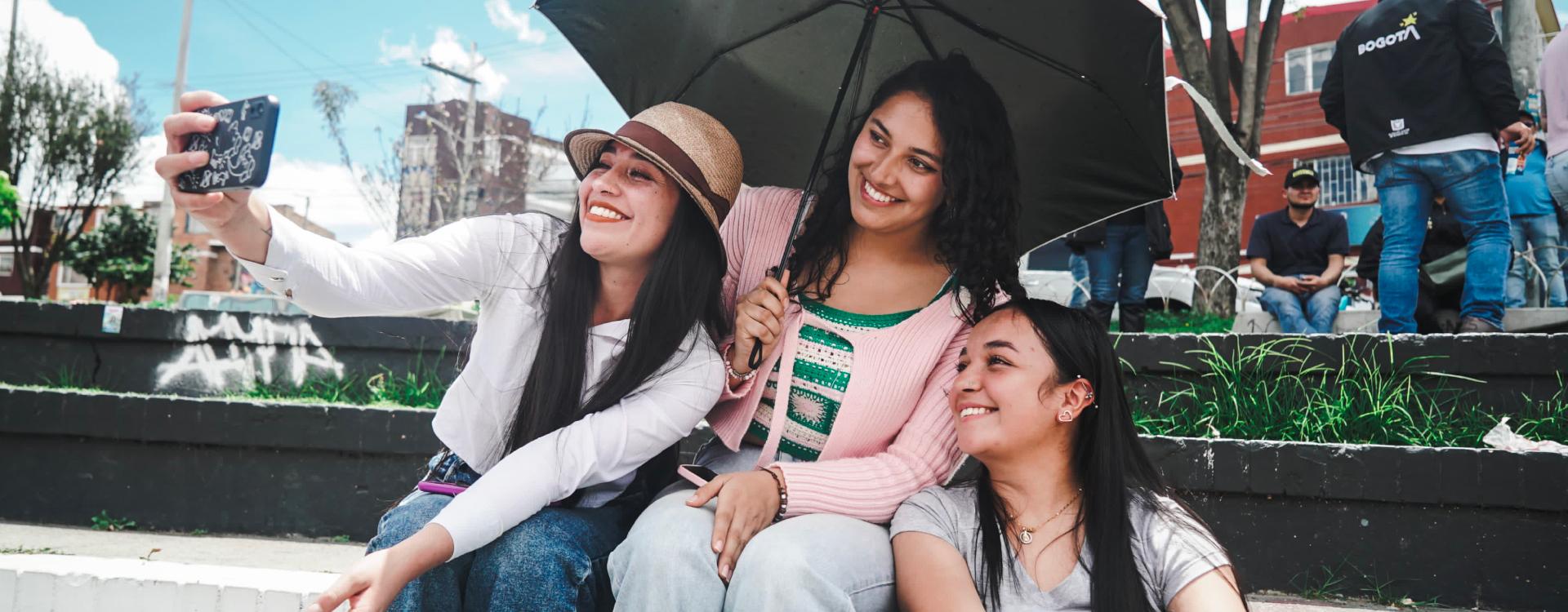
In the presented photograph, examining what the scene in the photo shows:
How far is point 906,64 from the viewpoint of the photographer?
264 cm

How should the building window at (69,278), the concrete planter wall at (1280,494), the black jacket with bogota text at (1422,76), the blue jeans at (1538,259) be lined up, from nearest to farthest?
the concrete planter wall at (1280,494) < the black jacket with bogota text at (1422,76) < the blue jeans at (1538,259) < the building window at (69,278)

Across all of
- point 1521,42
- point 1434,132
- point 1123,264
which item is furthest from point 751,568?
point 1521,42

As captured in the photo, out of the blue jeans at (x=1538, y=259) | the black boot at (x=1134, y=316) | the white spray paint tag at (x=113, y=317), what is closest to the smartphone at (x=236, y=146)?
the white spray paint tag at (x=113, y=317)

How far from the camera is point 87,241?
23.3m

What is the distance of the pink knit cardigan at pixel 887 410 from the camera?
2131mm

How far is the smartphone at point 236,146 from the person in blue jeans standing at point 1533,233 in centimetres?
687

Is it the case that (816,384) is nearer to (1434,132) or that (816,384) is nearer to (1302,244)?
(1434,132)

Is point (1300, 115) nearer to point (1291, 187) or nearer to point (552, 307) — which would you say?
point (1291, 187)

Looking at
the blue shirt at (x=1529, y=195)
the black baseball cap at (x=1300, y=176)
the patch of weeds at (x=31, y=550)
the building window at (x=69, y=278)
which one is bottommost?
the patch of weeds at (x=31, y=550)

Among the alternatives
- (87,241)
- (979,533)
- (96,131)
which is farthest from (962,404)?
(96,131)

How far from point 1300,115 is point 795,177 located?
81.8 ft

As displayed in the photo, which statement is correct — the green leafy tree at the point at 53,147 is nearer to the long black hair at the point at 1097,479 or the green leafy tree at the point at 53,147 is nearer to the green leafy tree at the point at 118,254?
the green leafy tree at the point at 118,254

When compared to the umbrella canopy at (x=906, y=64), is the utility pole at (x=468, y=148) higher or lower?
higher

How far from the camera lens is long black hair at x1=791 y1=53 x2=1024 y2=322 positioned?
2.34 m
